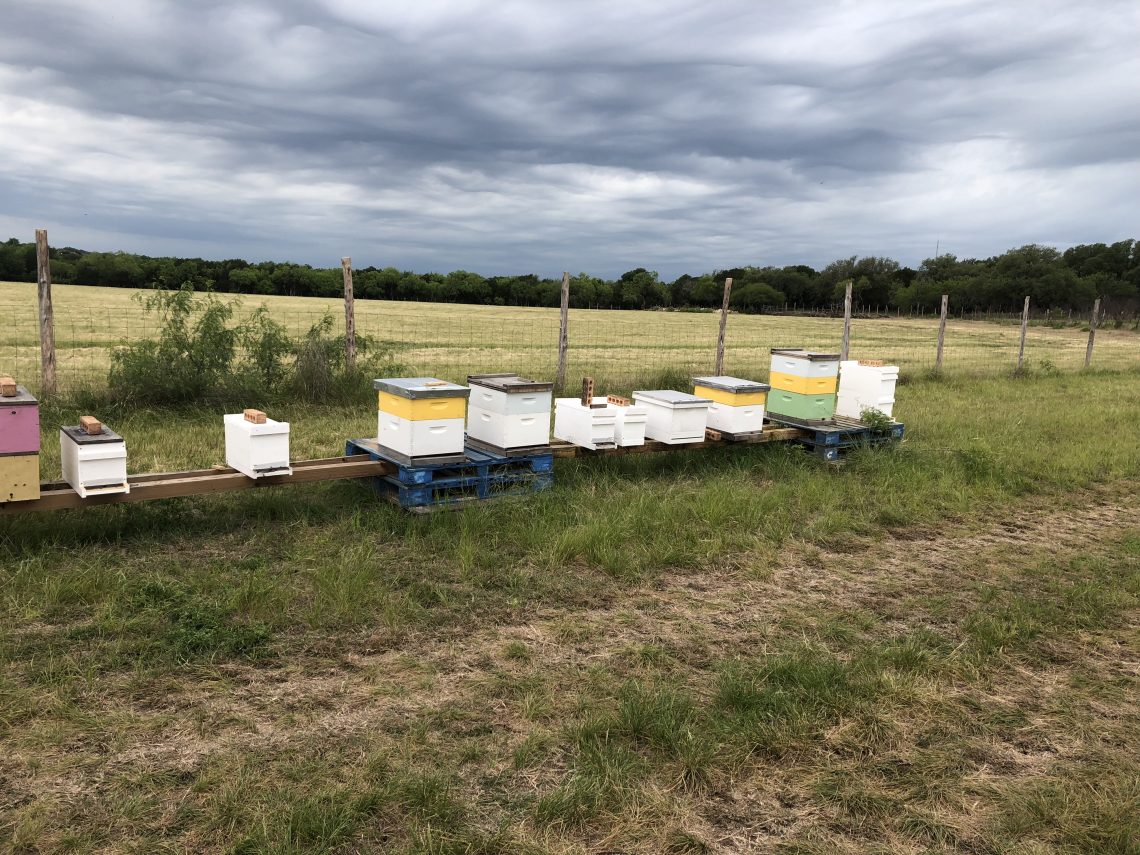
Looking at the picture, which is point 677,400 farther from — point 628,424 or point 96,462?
point 96,462

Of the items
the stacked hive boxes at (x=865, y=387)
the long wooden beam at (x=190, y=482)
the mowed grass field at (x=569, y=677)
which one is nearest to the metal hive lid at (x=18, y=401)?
the long wooden beam at (x=190, y=482)

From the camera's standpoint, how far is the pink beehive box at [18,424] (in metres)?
5.16

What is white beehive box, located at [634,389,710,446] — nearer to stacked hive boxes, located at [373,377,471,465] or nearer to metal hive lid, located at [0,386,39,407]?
stacked hive boxes, located at [373,377,471,465]

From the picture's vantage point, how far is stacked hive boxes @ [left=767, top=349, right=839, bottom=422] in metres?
9.27

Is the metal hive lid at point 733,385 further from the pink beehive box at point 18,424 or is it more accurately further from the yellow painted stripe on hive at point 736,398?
the pink beehive box at point 18,424

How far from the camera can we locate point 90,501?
5.58 metres

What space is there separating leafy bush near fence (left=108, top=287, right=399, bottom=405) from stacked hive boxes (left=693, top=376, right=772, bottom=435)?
5.36 meters

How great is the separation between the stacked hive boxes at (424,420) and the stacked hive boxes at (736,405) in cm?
304

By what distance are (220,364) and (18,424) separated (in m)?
5.44

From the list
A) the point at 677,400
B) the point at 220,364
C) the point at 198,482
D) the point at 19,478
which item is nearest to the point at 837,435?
the point at 677,400

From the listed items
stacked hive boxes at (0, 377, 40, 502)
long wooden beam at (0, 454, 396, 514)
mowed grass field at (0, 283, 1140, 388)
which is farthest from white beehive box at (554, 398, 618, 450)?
mowed grass field at (0, 283, 1140, 388)

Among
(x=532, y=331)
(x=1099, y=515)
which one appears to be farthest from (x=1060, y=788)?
(x=532, y=331)

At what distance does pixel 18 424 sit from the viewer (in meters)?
5.23

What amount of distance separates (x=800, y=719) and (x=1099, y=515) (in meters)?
5.84
